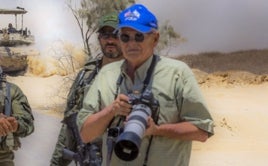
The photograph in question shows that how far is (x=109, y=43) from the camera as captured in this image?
3.90 meters

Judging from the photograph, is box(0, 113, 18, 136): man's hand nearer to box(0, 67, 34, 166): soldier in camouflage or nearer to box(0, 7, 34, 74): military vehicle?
box(0, 67, 34, 166): soldier in camouflage

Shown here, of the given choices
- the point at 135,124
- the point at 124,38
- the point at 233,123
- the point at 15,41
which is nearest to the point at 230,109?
the point at 233,123

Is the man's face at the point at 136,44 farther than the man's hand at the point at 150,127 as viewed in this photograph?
Yes

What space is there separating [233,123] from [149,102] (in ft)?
51.0

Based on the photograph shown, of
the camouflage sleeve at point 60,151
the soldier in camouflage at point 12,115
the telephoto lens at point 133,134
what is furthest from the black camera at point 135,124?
the camouflage sleeve at point 60,151

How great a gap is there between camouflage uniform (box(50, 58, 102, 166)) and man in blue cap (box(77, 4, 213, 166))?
140 centimetres

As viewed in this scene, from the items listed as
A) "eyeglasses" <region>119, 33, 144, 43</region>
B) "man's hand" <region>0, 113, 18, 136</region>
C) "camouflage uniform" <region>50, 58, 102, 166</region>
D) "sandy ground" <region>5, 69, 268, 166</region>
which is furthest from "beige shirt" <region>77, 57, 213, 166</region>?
"sandy ground" <region>5, 69, 268, 166</region>

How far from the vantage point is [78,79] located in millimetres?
4184

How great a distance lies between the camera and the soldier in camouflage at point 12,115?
377 centimetres

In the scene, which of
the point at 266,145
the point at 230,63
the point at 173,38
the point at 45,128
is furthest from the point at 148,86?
the point at 230,63

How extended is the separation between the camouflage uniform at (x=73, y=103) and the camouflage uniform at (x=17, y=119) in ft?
1.31

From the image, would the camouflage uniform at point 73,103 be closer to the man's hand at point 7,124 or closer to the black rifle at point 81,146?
the black rifle at point 81,146

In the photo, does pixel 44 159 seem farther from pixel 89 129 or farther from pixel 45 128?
pixel 89 129

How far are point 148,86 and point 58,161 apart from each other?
2120 millimetres
